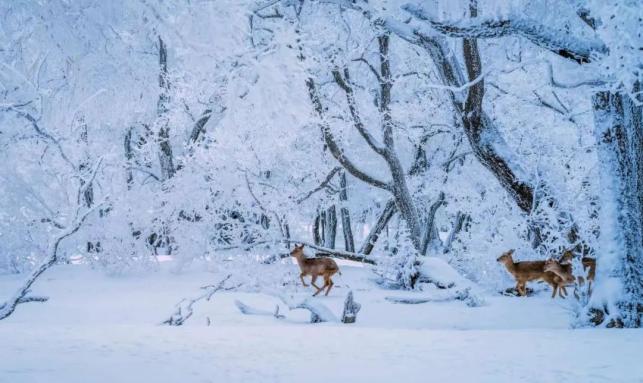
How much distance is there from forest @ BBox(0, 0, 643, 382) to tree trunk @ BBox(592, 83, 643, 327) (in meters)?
0.02

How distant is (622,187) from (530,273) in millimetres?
3930

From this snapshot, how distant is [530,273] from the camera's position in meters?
10.3

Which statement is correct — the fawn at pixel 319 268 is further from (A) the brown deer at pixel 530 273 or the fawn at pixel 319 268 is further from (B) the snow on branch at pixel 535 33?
(B) the snow on branch at pixel 535 33

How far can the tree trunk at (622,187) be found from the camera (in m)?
6.57

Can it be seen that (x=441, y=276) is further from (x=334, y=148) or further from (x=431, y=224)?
(x=431, y=224)

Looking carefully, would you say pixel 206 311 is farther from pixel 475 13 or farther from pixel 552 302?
pixel 475 13

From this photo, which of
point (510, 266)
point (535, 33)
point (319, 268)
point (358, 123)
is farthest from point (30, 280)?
point (510, 266)

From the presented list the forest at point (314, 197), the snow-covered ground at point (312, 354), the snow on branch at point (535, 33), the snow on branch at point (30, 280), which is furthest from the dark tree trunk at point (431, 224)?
the snow on branch at point (30, 280)

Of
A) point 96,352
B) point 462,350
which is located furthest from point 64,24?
point 462,350

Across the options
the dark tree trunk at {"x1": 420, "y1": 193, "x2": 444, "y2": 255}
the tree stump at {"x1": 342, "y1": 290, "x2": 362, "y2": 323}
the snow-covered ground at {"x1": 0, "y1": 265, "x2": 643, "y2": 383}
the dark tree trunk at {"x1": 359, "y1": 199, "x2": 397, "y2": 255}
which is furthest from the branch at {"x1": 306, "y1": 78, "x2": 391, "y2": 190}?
the dark tree trunk at {"x1": 420, "y1": 193, "x2": 444, "y2": 255}

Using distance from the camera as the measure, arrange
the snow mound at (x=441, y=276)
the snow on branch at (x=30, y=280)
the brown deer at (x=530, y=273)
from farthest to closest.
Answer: the snow mound at (x=441, y=276) < the brown deer at (x=530, y=273) < the snow on branch at (x=30, y=280)

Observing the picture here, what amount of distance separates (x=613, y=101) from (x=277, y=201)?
7.61m

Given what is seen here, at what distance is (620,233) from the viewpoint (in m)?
6.65

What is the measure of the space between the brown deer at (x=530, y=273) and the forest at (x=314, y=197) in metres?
0.04
